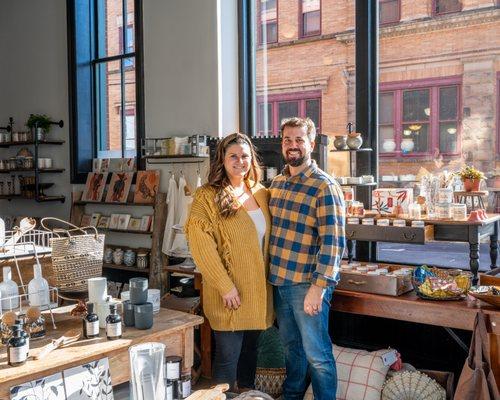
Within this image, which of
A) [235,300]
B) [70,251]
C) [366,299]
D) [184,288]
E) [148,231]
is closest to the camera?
[70,251]

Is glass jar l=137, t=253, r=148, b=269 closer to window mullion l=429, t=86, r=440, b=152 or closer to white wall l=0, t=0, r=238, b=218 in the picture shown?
white wall l=0, t=0, r=238, b=218

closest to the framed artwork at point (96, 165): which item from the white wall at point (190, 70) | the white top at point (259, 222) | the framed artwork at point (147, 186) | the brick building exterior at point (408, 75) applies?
the framed artwork at point (147, 186)

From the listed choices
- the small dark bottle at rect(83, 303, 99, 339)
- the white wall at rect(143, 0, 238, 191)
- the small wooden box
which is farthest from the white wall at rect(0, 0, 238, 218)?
the small dark bottle at rect(83, 303, 99, 339)

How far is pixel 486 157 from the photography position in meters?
3.65

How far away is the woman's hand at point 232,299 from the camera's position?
281 centimetres

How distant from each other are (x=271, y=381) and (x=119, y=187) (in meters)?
2.93

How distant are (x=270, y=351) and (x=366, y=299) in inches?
29.5

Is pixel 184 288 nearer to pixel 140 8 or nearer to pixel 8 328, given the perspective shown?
pixel 8 328

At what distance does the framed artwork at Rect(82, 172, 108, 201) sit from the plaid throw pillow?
3.45m

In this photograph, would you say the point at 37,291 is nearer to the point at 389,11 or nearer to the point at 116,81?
the point at 389,11

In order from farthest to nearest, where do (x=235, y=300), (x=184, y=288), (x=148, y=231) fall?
(x=148, y=231) < (x=184, y=288) < (x=235, y=300)

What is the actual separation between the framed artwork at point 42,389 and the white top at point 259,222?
1.28 metres

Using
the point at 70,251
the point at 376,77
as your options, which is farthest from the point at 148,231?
the point at 70,251

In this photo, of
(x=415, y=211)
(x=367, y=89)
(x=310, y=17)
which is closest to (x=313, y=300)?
(x=415, y=211)
